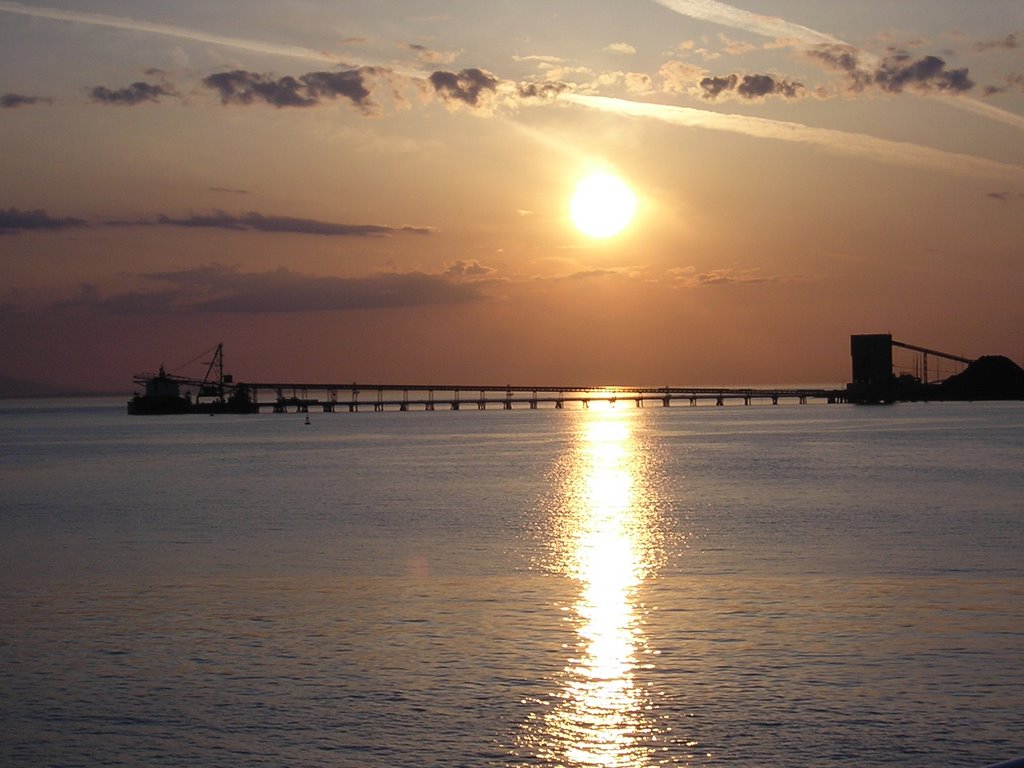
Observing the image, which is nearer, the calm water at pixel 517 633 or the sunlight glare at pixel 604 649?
the sunlight glare at pixel 604 649

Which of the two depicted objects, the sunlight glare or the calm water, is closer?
the sunlight glare

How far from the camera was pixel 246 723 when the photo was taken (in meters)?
17.2

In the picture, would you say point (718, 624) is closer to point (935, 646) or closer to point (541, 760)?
point (935, 646)

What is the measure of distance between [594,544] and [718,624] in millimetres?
14590

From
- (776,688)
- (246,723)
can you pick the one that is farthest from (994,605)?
(246,723)

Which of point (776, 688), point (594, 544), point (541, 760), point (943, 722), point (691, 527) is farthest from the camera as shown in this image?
point (691, 527)

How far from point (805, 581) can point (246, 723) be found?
52.0 ft

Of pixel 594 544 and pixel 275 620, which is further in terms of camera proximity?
pixel 594 544

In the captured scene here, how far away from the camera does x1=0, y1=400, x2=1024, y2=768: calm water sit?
53.1 ft

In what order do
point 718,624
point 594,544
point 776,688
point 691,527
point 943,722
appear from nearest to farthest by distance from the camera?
point 943,722 → point 776,688 → point 718,624 → point 594,544 → point 691,527

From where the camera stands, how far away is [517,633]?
22.9 metres

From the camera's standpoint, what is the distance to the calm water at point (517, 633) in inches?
637

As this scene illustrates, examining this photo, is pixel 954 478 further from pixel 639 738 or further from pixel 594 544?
pixel 639 738

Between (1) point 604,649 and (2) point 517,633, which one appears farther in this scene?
(2) point 517,633
